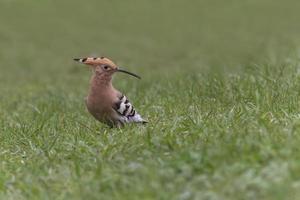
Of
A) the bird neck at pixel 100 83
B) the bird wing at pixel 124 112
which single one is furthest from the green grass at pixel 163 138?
the bird neck at pixel 100 83

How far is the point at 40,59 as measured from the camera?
20.4 m

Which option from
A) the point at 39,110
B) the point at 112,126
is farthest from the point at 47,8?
the point at 112,126

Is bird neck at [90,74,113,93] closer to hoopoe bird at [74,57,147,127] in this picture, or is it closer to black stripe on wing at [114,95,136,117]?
hoopoe bird at [74,57,147,127]

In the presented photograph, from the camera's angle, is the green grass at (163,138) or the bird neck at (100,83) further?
the bird neck at (100,83)

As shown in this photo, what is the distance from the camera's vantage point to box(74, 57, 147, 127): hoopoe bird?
24.5ft

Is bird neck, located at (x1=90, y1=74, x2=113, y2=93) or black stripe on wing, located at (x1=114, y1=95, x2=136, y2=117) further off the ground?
bird neck, located at (x1=90, y1=74, x2=113, y2=93)

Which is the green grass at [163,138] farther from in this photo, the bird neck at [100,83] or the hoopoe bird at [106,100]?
the bird neck at [100,83]

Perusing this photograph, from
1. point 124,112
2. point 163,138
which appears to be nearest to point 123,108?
point 124,112

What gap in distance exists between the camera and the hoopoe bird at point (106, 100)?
7.47 m

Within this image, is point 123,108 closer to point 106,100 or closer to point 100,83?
point 106,100

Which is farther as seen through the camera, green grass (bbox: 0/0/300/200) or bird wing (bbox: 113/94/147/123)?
bird wing (bbox: 113/94/147/123)

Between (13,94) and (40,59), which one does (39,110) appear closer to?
(13,94)

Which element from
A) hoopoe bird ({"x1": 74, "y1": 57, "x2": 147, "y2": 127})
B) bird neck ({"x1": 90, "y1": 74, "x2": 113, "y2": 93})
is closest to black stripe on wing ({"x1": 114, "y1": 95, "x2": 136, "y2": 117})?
hoopoe bird ({"x1": 74, "y1": 57, "x2": 147, "y2": 127})

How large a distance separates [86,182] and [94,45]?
58.3ft
